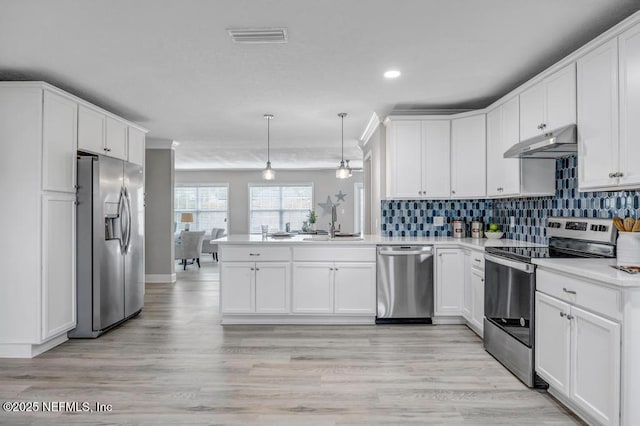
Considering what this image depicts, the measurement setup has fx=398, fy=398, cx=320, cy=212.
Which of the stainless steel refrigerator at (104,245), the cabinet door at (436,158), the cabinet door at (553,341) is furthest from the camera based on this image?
the cabinet door at (436,158)

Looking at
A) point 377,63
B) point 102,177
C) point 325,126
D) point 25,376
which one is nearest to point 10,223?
point 102,177

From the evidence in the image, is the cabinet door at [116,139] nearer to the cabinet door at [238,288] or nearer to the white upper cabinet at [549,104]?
the cabinet door at [238,288]

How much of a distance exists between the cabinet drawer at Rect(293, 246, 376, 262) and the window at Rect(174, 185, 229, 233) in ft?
23.7

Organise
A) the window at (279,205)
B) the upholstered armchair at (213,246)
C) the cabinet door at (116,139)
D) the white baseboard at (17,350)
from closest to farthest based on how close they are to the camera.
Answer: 1. the white baseboard at (17,350)
2. the cabinet door at (116,139)
3. the upholstered armchair at (213,246)
4. the window at (279,205)

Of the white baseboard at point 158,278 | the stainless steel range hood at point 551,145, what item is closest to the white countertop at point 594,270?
the stainless steel range hood at point 551,145

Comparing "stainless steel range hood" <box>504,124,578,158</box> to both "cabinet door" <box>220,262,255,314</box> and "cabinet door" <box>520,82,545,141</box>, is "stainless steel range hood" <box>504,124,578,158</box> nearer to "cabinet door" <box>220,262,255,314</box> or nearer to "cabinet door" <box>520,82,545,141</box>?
"cabinet door" <box>520,82,545,141</box>

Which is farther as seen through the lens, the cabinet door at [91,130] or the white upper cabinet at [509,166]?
the cabinet door at [91,130]

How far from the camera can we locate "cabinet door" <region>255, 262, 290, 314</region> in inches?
163

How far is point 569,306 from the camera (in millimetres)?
2221

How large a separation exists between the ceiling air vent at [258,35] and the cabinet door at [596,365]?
2.43 meters

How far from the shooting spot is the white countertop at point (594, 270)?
6.00 feet

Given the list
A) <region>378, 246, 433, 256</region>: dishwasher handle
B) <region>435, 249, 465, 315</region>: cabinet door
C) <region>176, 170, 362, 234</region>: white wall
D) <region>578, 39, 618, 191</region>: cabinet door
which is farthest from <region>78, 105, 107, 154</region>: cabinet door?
<region>176, 170, 362, 234</region>: white wall

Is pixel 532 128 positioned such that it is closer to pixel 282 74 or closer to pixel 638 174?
pixel 638 174

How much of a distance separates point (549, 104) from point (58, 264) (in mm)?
4216
